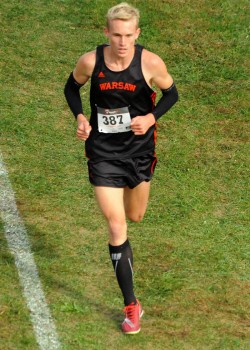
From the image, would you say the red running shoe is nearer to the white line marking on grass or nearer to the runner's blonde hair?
the white line marking on grass

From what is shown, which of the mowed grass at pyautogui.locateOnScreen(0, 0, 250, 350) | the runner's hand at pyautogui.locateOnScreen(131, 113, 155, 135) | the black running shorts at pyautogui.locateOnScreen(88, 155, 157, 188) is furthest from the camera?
the mowed grass at pyautogui.locateOnScreen(0, 0, 250, 350)

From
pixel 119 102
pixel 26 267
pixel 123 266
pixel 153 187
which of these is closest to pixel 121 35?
pixel 119 102

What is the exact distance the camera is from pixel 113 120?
8.19 metres

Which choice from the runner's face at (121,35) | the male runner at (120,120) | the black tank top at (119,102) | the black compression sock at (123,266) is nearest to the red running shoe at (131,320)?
the male runner at (120,120)

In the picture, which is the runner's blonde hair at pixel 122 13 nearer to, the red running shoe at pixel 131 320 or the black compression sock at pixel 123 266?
the black compression sock at pixel 123 266

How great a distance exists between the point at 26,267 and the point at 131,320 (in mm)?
1361

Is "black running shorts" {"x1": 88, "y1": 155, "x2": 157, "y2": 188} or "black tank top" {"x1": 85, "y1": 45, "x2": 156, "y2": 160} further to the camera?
"black running shorts" {"x1": 88, "y1": 155, "x2": 157, "y2": 188}

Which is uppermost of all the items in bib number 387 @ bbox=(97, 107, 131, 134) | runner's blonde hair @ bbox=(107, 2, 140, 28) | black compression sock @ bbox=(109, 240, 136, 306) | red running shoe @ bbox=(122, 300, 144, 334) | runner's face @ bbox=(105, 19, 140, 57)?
runner's blonde hair @ bbox=(107, 2, 140, 28)

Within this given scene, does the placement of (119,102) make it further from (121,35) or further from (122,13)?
(122,13)

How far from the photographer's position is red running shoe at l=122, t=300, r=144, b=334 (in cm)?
816

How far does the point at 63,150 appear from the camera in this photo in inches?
458

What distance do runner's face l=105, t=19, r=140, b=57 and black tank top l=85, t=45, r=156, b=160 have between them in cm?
18

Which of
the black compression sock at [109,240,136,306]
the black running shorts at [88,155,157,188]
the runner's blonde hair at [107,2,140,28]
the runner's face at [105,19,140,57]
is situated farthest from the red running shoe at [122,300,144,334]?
the runner's blonde hair at [107,2,140,28]

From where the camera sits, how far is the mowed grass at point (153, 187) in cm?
841
